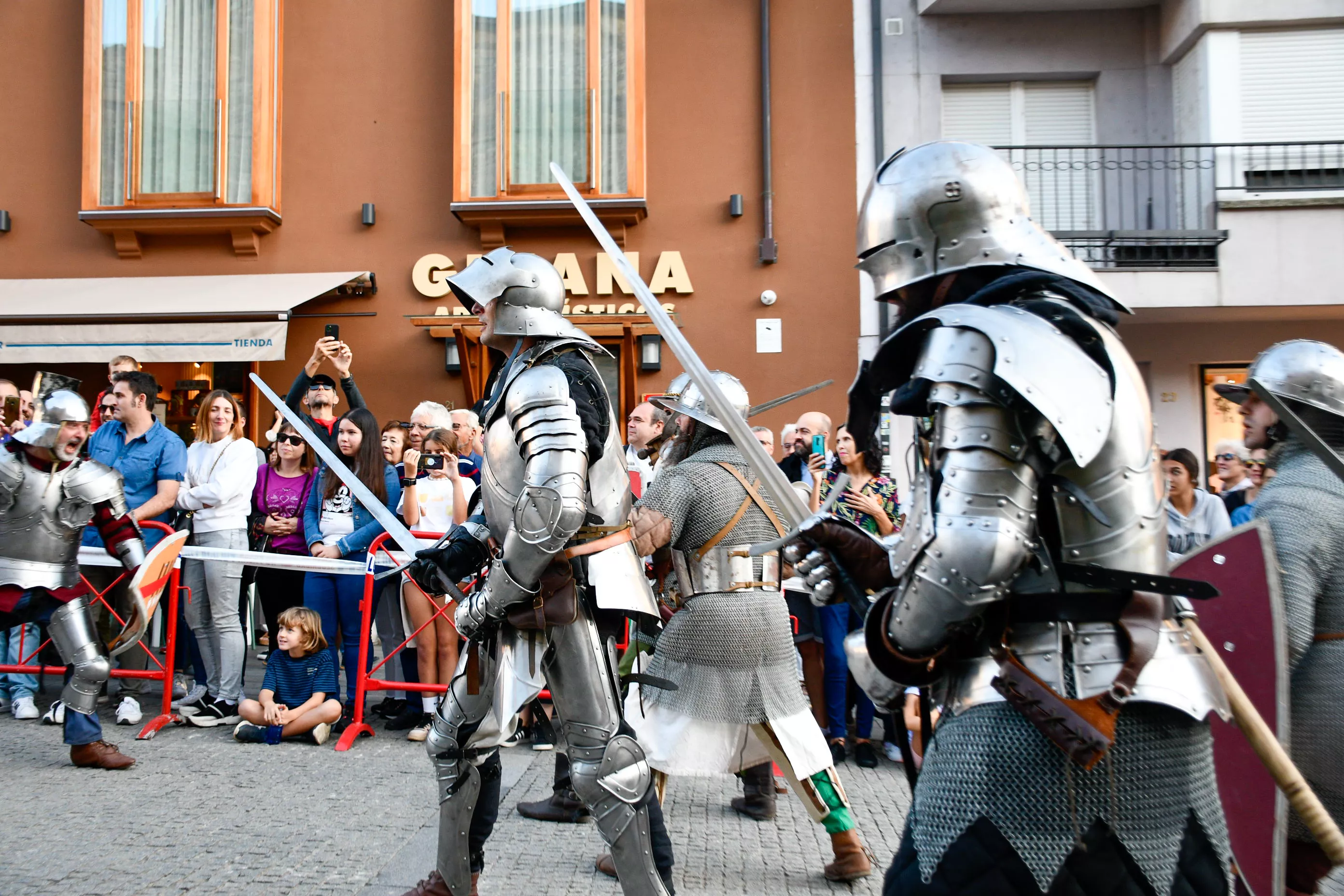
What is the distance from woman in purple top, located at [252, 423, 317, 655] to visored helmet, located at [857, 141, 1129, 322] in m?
5.23

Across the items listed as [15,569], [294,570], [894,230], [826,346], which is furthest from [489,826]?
[826,346]

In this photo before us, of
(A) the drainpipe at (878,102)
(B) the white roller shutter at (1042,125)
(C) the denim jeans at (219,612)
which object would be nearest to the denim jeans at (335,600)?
(C) the denim jeans at (219,612)

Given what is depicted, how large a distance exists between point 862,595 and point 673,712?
2129 millimetres

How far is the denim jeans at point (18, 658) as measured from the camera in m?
6.71

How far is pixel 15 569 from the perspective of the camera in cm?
520

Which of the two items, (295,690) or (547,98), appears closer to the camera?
(295,690)

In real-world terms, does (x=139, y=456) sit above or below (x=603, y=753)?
above

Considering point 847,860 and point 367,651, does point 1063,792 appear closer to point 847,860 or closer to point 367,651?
point 847,860

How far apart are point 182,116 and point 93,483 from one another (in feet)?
22.5

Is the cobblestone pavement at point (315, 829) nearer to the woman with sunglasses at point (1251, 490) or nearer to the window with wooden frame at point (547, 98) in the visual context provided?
the woman with sunglasses at point (1251, 490)

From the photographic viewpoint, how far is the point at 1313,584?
2.87 metres

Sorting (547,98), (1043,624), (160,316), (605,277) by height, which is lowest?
(1043,624)

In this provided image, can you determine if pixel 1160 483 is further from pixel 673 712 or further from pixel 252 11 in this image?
pixel 252 11

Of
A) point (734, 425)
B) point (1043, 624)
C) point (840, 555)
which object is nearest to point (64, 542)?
point (734, 425)
